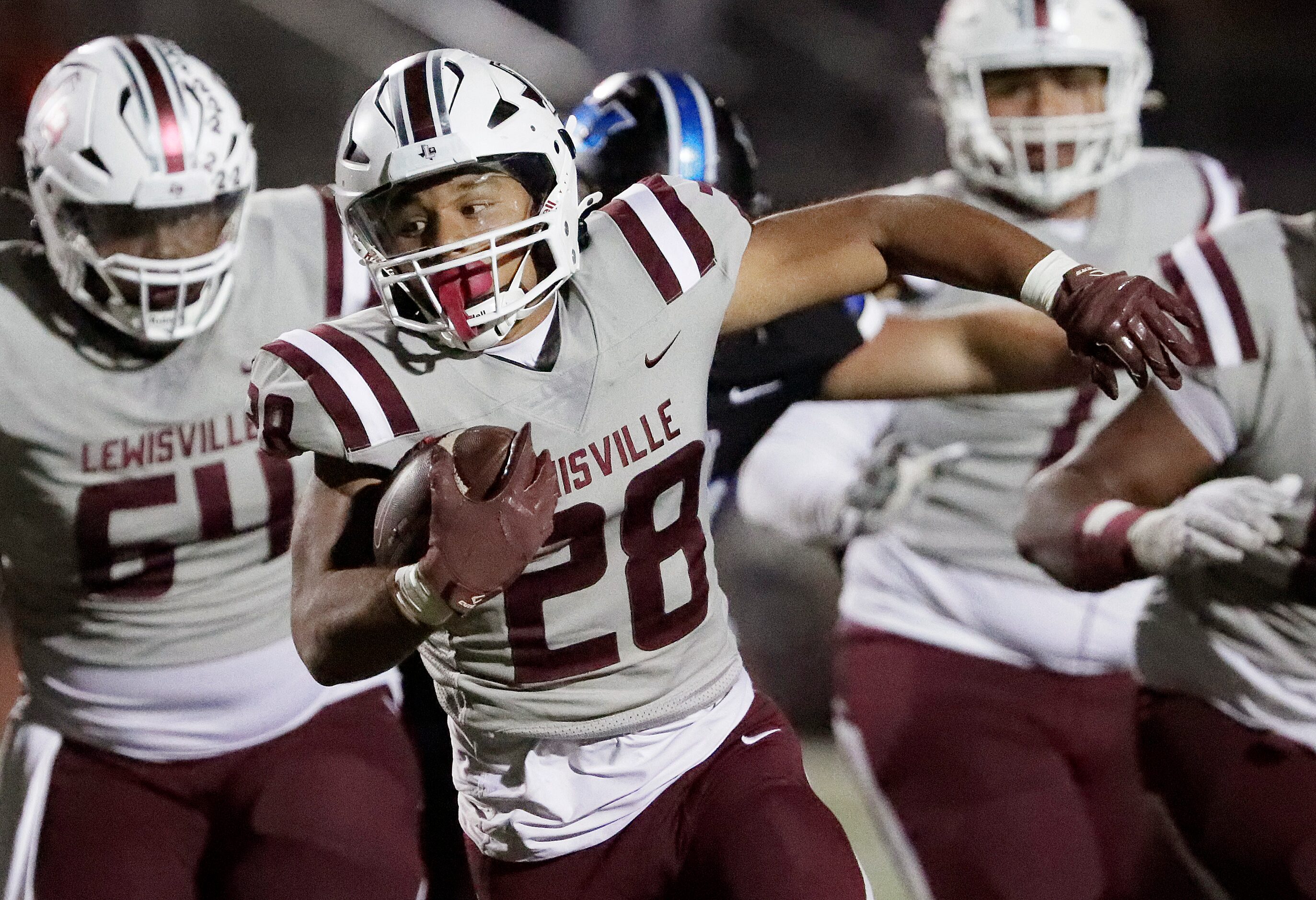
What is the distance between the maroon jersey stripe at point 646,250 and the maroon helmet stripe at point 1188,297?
71 cm

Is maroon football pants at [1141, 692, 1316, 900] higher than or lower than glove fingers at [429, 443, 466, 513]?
lower

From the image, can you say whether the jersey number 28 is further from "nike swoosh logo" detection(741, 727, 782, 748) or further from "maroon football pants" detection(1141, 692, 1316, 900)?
"maroon football pants" detection(1141, 692, 1316, 900)

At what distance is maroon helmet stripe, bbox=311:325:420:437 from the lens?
6.49 ft

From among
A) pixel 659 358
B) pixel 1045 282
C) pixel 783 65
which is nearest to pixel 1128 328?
pixel 1045 282

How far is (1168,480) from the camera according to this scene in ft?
8.26

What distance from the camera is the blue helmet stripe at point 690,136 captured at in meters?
2.87

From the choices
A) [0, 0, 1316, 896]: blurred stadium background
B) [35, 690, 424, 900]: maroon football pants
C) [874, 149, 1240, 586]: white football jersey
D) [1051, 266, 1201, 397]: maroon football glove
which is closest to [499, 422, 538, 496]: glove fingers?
[1051, 266, 1201, 397]: maroon football glove

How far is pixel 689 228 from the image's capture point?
7.15 feet

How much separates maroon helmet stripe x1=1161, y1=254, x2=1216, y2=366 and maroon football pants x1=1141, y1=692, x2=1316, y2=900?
0.49 meters

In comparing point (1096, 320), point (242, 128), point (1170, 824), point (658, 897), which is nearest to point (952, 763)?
point (1170, 824)

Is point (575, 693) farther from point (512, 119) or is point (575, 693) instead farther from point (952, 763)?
point (952, 763)

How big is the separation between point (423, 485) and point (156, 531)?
3.06ft

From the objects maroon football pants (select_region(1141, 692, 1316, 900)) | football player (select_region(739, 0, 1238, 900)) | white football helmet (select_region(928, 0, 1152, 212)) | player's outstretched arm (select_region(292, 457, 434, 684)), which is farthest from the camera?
white football helmet (select_region(928, 0, 1152, 212))

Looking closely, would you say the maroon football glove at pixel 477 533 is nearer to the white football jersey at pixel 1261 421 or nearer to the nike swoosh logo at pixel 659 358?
the nike swoosh logo at pixel 659 358
